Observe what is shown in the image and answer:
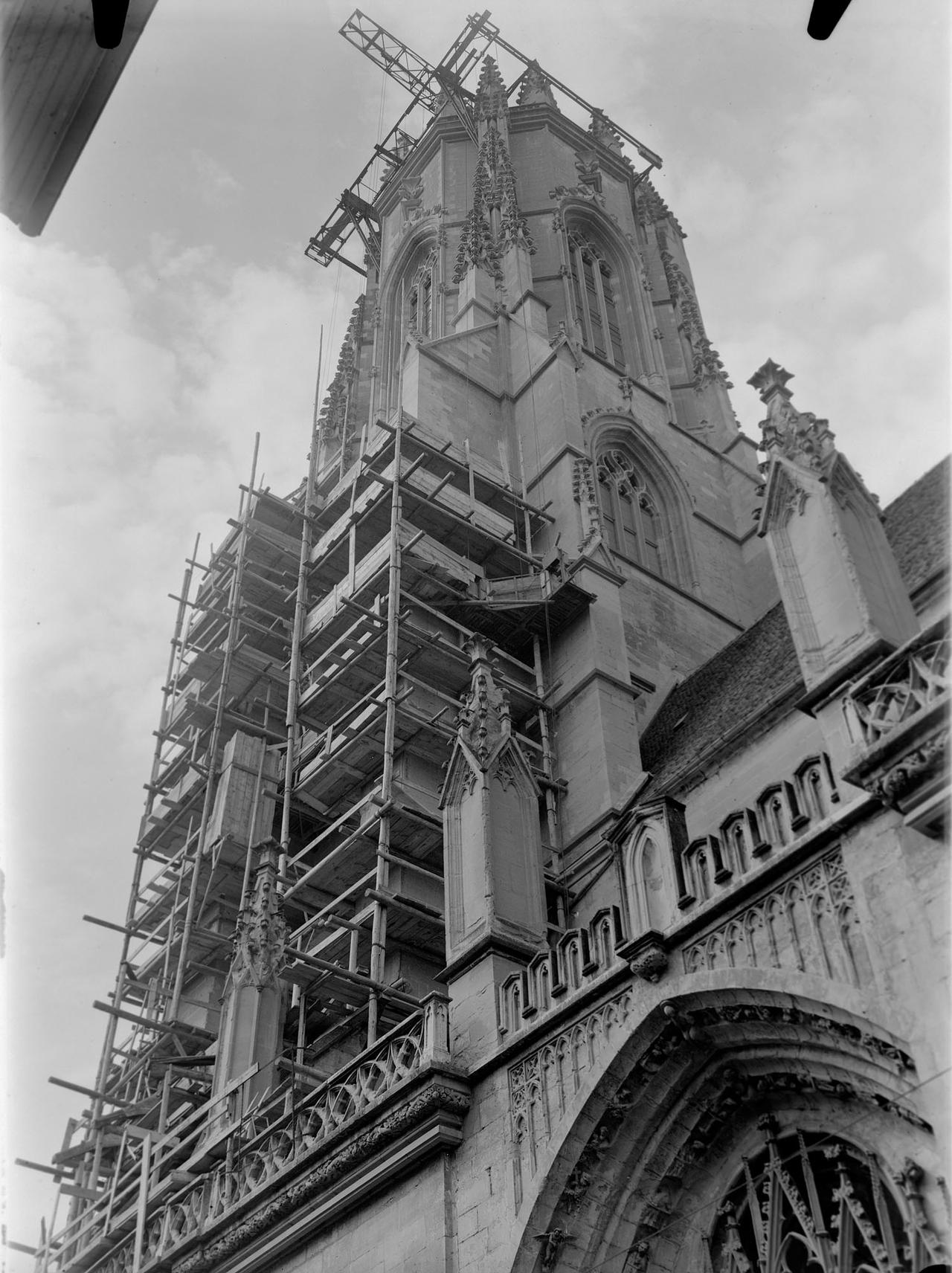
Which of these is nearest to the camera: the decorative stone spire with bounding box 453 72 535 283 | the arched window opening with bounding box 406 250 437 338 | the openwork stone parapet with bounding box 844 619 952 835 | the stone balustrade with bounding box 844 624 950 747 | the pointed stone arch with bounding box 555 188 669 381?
the openwork stone parapet with bounding box 844 619 952 835

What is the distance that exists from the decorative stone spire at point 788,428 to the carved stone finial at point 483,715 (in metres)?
4.10

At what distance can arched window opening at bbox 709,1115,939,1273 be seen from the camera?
29.7ft

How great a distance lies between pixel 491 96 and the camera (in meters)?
39.2

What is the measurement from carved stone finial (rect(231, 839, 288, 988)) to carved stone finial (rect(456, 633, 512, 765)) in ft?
12.5

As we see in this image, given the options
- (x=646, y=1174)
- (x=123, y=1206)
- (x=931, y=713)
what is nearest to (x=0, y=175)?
(x=931, y=713)

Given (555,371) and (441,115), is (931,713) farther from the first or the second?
(441,115)

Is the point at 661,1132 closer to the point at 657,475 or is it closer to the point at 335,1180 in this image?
the point at 335,1180

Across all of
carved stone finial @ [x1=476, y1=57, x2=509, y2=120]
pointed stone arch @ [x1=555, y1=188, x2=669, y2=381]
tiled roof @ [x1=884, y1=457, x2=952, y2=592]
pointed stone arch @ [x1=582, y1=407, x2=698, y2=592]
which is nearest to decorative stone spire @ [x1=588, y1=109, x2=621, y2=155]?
carved stone finial @ [x1=476, y1=57, x2=509, y2=120]

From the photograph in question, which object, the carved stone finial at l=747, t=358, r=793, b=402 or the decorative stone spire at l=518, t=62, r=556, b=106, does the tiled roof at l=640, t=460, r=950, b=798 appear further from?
the decorative stone spire at l=518, t=62, r=556, b=106

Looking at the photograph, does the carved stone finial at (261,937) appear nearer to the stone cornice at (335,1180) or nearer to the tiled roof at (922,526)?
the stone cornice at (335,1180)

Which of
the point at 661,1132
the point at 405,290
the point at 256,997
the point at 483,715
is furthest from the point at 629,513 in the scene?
the point at 661,1132

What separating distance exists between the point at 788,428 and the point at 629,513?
604 inches

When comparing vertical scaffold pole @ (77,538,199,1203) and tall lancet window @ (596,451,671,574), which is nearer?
vertical scaffold pole @ (77,538,199,1203)

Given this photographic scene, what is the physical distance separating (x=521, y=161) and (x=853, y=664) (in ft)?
101
